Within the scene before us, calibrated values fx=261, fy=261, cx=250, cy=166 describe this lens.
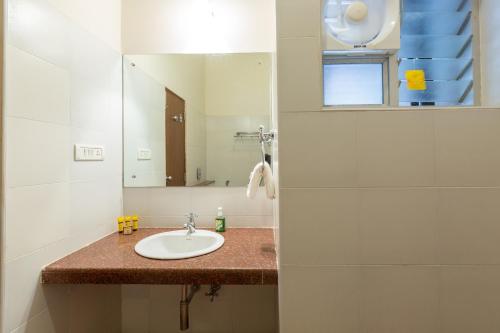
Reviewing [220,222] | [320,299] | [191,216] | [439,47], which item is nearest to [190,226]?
[191,216]

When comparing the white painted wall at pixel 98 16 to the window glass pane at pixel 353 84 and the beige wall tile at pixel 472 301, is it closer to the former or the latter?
the window glass pane at pixel 353 84

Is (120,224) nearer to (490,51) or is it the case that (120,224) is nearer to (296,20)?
(296,20)

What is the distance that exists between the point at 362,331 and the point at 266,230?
2.52 feet

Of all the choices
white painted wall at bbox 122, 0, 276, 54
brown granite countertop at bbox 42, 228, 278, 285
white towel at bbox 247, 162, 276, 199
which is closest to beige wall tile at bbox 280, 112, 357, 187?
white towel at bbox 247, 162, 276, 199

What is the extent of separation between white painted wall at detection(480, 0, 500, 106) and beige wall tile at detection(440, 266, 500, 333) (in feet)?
2.04

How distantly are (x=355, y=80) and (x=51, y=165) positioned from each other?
1307 millimetres

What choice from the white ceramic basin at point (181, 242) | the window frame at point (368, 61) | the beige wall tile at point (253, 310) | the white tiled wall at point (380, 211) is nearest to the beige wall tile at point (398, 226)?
the white tiled wall at point (380, 211)

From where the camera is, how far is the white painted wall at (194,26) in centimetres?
165

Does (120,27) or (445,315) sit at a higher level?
(120,27)

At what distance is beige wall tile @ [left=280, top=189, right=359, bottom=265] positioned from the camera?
91 cm

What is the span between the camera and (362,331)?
35.7 inches

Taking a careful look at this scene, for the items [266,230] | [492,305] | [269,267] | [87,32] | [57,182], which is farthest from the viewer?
[266,230]

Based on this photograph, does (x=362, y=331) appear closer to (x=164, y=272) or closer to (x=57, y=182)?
(x=164, y=272)

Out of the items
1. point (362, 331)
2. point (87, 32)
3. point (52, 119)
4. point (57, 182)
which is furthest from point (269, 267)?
point (87, 32)
